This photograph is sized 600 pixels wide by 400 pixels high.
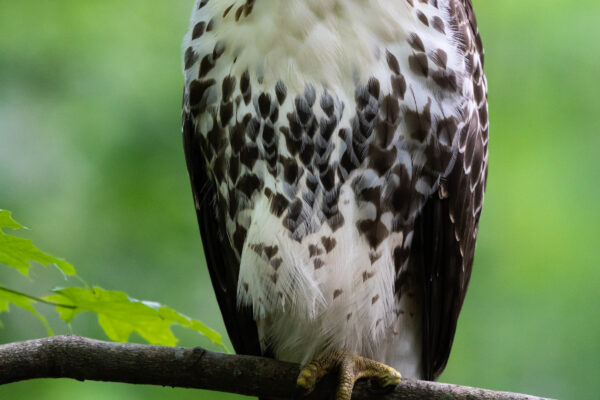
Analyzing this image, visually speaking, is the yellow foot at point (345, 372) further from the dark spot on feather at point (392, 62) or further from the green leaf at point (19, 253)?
the green leaf at point (19, 253)

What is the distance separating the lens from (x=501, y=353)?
4.30 m

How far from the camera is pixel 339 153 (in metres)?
2.71

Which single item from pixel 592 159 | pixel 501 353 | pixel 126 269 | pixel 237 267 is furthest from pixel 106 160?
pixel 592 159

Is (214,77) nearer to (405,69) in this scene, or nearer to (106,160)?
(405,69)

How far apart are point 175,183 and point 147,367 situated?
2009 mm

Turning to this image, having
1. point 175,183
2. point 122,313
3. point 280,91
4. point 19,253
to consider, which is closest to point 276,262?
point 280,91

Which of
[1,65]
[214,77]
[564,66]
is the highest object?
[1,65]

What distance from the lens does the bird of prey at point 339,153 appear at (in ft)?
8.84

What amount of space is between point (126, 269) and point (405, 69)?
2.07 metres

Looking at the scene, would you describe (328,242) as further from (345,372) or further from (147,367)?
(147,367)

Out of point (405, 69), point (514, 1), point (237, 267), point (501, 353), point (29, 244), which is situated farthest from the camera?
point (514, 1)

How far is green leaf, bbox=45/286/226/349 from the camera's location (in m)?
2.18

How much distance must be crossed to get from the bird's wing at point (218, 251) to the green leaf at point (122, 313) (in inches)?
28.2

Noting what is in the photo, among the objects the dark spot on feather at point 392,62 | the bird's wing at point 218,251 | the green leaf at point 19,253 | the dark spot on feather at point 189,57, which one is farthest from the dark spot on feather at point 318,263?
the green leaf at point 19,253
